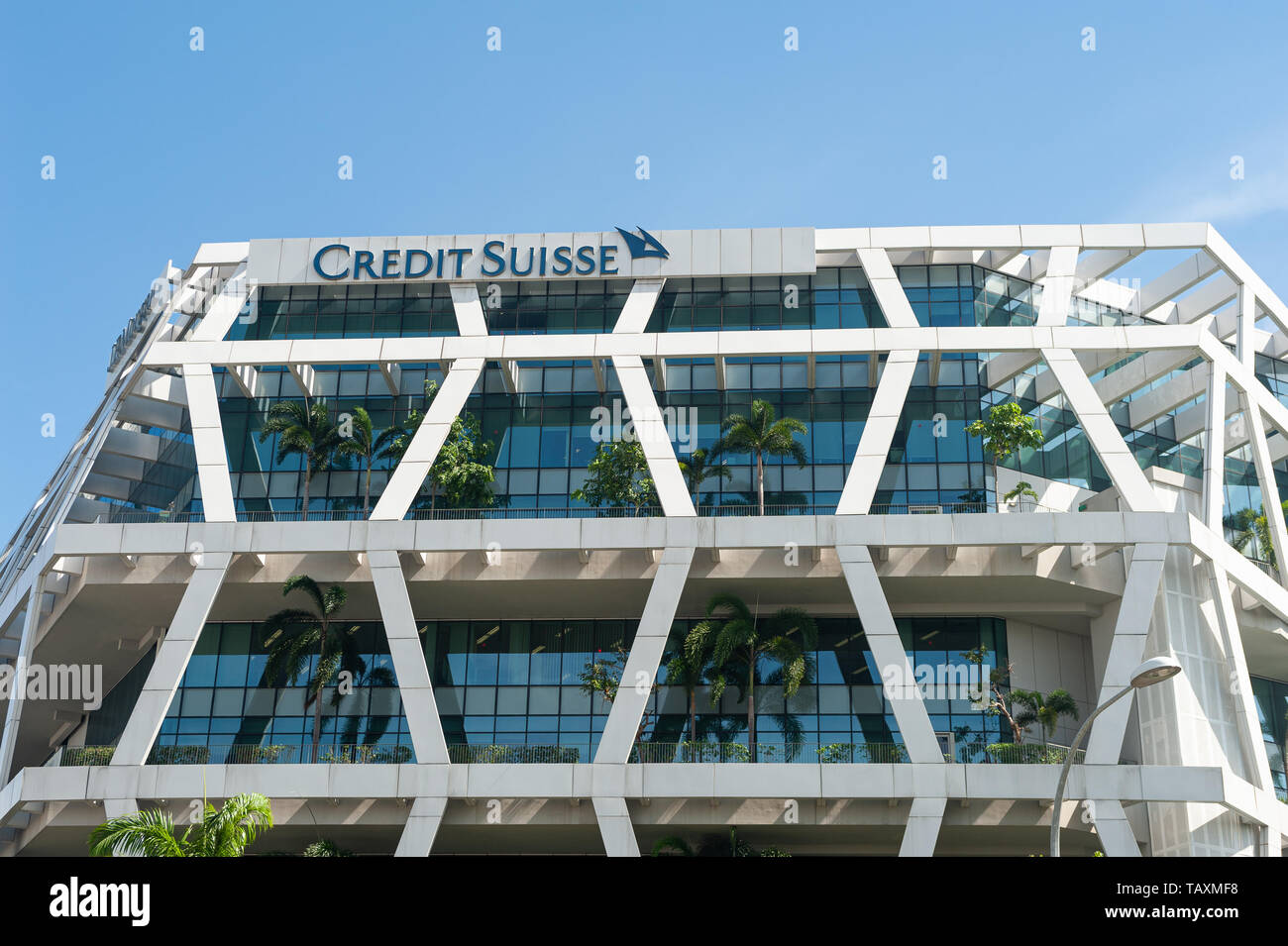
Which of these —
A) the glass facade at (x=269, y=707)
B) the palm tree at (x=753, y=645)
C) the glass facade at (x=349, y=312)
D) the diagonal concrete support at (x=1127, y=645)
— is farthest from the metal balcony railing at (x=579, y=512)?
the glass facade at (x=349, y=312)

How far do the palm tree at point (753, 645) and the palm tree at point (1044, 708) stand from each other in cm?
686

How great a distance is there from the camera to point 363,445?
47250 mm

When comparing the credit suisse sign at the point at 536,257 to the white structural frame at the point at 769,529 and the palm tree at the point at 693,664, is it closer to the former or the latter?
the white structural frame at the point at 769,529

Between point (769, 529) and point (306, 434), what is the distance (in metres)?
17.1

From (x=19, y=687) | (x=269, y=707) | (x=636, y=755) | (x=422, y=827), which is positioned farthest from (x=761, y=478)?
(x=19, y=687)

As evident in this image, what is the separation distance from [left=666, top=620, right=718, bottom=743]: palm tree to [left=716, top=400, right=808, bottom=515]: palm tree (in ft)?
16.0

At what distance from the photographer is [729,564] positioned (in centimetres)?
4209

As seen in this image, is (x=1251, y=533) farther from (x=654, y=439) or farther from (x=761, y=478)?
(x=654, y=439)

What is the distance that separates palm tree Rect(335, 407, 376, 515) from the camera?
47.0 m

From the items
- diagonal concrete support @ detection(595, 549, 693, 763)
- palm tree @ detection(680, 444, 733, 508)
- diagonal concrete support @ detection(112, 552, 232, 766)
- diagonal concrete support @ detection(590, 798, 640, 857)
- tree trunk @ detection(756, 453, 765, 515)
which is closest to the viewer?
diagonal concrete support @ detection(590, 798, 640, 857)

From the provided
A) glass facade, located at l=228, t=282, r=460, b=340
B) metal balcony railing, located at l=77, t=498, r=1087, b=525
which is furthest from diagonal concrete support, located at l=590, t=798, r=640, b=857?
glass facade, located at l=228, t=282, r=460, b=340

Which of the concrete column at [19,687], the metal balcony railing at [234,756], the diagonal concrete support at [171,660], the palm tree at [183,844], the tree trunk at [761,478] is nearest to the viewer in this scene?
the palm tree at [183,844]

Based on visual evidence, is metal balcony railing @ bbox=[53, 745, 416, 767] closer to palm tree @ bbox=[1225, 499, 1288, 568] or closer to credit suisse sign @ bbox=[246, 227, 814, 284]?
credit suisse sign @ bbox=[246, 227, 814, 284]

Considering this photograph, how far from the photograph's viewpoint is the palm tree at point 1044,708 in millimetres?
40844
